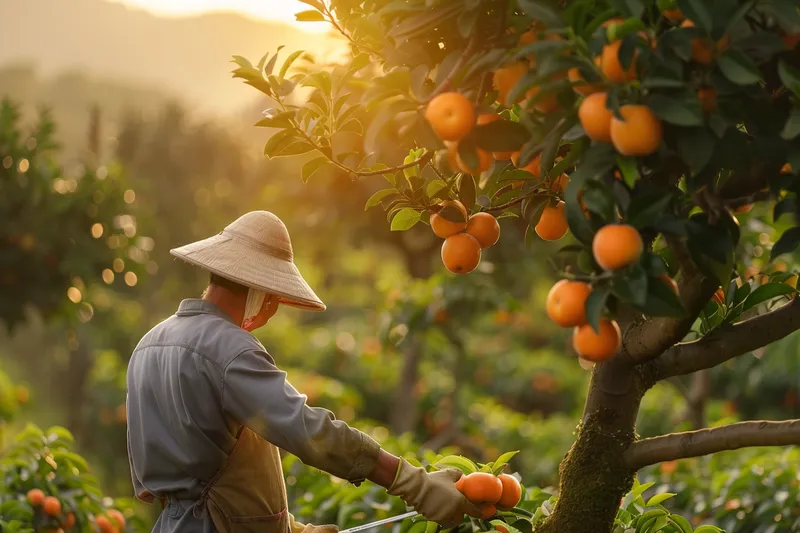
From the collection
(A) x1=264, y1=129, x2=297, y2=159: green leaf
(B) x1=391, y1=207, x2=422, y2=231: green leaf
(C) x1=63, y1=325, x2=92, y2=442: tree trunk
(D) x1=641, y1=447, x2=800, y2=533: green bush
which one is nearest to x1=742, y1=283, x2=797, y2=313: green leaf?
(B) x1=391, y1=207, x2=422, y2=231: green leaf

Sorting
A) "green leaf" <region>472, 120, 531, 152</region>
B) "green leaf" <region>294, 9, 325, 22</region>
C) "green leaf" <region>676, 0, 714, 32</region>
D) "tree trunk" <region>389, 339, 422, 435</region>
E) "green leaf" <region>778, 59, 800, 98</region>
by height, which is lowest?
"tree trunk" <region>389, 339, 422, 435</region>

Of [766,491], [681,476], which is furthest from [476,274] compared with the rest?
[766,491]

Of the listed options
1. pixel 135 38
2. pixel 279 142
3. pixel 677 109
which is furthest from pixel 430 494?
pixel 135 38

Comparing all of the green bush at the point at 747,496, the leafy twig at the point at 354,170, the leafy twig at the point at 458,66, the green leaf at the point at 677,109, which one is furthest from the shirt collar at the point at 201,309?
the green bush at the point at 747,496

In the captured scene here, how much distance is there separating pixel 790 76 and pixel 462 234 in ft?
3.13

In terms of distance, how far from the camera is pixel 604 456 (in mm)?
2500

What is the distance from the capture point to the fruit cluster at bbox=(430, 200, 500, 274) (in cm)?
228

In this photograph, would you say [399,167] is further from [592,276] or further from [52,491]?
[52,491]

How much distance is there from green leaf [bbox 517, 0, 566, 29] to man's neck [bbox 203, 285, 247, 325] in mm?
1297

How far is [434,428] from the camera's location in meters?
10.1

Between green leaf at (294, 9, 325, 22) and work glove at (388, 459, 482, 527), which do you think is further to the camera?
work glove at (388, 459, 482, 527)

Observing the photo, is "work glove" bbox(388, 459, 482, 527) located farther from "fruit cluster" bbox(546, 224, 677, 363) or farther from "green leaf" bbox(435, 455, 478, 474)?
"fruit cluster" bbox(546, 224, 677, 363)

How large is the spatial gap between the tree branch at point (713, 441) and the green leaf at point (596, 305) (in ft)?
2.80

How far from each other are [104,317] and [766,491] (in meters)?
11.8
